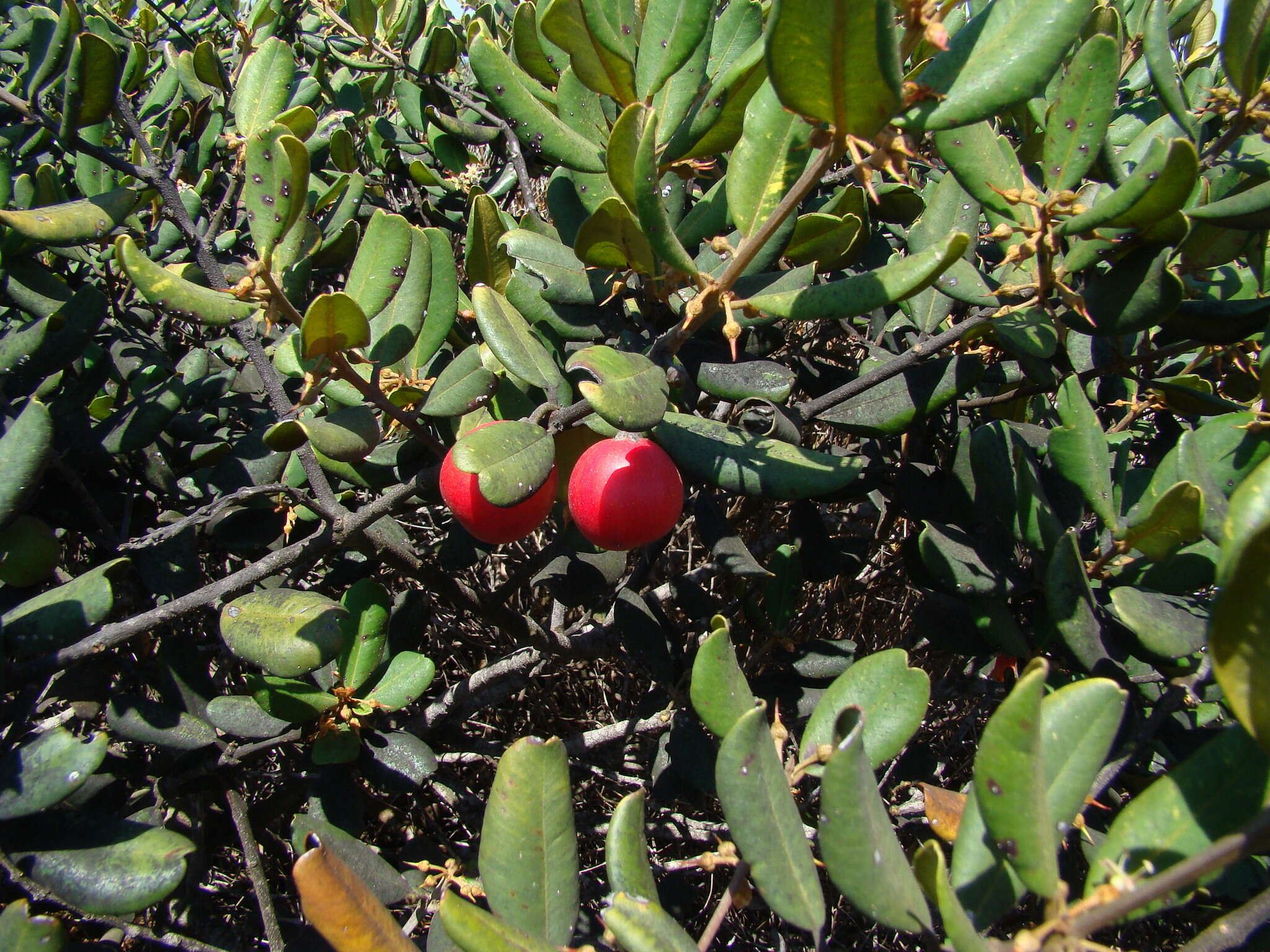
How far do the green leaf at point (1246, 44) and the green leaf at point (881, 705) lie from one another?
2.68 ft

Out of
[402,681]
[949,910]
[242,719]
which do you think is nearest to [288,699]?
[242,719]

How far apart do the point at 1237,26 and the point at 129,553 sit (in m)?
1.72

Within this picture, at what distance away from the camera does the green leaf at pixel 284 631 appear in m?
0.92

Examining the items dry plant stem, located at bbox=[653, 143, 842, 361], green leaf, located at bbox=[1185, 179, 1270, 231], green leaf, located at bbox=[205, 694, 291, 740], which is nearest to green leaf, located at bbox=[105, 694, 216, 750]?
green leaf, located at bbox=[205, 694, 291, 740]

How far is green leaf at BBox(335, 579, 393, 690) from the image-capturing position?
1.29 m

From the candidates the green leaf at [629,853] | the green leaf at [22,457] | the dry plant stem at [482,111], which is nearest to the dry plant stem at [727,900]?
the green leaf at [629,853]

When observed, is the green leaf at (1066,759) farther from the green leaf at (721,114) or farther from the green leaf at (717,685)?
the green leaf at (721,114)

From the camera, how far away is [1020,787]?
560mm

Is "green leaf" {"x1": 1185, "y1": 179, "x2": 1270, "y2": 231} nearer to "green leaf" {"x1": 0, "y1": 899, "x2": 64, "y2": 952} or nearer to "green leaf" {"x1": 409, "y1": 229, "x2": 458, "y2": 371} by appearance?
"green leaf" {"x1": 409, "y1": 229, "x2": 458, "y2": 371}

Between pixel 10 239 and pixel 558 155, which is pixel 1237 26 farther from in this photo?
pixel 10 239

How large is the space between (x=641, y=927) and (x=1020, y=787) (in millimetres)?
313

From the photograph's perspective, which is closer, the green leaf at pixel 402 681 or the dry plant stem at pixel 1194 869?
the dry plant stem at pixel 1194 869

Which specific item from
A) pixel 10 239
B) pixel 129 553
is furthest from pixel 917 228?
pixel 10 239

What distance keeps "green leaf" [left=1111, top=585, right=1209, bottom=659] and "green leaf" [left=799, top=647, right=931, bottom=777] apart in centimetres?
26
